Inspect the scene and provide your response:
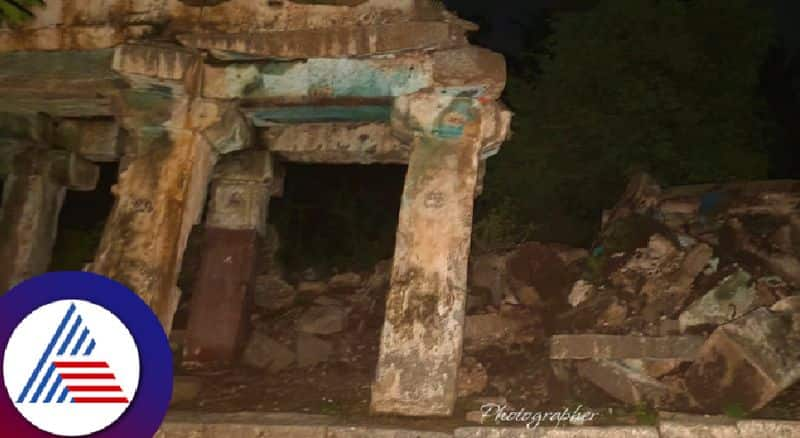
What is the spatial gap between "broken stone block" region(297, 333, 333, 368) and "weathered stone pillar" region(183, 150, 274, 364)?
65 centimetres

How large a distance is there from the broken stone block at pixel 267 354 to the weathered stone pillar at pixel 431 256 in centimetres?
297

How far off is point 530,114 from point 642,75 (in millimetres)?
2081

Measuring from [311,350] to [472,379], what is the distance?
222 centimetres

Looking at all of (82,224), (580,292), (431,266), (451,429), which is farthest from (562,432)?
(82,224)

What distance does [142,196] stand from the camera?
5.32m

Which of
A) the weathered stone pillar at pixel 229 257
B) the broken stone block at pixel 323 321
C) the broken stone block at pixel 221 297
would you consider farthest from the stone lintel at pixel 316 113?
the broken stone block at pixel 323 321

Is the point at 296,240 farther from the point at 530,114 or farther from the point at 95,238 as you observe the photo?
the point at 530,114

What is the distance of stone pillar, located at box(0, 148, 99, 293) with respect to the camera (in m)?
7.83

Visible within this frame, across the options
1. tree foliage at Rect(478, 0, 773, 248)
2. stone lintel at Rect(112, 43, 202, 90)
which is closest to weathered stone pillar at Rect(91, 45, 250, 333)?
stone lintel at Rect(112, 43, 202, 90)

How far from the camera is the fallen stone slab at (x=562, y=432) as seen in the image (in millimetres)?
4078

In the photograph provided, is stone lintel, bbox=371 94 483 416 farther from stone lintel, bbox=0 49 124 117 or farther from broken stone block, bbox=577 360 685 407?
stone lintel, bbox=0 49 124 117

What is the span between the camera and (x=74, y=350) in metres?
2.98

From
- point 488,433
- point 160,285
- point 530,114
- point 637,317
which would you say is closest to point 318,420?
point 488,433

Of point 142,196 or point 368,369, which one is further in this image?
point 368,369
